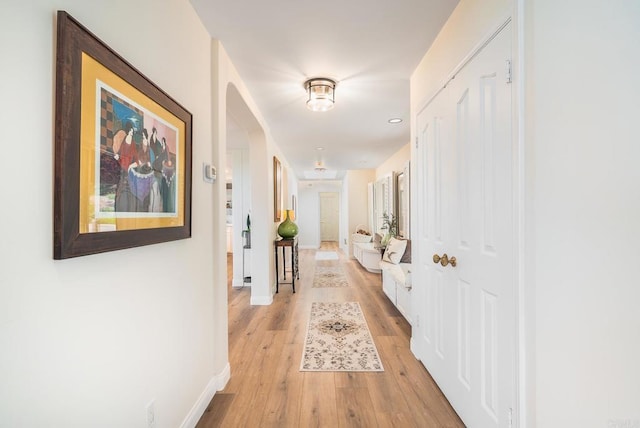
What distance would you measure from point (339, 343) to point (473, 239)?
5.73ft

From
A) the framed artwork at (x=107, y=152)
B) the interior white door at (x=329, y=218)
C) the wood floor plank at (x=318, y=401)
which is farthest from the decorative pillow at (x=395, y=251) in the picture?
the interior white door at (x=329, y=218)

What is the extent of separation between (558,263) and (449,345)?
3.57 feet

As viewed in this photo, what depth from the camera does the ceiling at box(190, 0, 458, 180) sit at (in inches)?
68.2

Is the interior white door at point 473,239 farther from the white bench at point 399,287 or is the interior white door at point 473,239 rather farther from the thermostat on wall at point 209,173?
the thermostat on wall at point 209,173

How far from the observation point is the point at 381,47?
2137 mm

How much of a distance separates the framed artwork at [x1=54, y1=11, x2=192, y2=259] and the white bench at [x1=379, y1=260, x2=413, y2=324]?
2.61 meters

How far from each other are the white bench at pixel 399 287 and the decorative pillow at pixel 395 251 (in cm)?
10

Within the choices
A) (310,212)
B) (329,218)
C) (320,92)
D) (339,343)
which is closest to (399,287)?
(339,343)

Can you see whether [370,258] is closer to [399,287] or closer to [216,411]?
[399,287]

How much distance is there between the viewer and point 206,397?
1.88 metres

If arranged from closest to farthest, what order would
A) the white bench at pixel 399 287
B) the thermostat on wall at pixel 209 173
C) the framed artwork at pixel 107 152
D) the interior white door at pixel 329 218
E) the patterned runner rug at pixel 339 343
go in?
1. the framed artwork at pixel 107 152
2. the thermostat on wall at pixel 209 173
3. the patterned runner rug at pixel 339 343
4. the white bench at pixel 399 287
5. the interior white door at pixel 329 218

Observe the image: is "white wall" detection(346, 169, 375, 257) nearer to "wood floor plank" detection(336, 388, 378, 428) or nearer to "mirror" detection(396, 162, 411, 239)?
"mirror" detection(396, 162, 411, 239)

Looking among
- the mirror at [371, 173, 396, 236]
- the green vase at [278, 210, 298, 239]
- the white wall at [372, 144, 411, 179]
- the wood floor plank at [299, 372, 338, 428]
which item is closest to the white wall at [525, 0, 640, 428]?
the wood floor plank at [299, 372, 338, 428]

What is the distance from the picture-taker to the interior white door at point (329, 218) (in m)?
12.4
